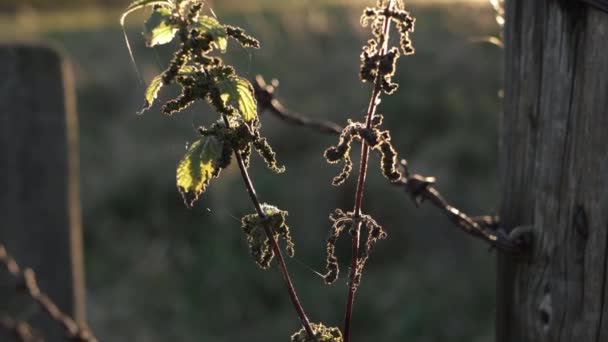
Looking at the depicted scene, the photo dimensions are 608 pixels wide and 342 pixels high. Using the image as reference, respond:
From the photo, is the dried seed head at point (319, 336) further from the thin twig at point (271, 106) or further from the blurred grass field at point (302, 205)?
the blurred grass field at point (302, 205)

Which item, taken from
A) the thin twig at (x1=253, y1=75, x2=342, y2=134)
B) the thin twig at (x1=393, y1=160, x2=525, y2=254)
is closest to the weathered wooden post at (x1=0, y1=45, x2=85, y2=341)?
the thin twig at (x1=253, y1=75, x2=342, y2=134)

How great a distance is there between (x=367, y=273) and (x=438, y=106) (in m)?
2.79

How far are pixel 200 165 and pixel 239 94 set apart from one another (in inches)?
4.5

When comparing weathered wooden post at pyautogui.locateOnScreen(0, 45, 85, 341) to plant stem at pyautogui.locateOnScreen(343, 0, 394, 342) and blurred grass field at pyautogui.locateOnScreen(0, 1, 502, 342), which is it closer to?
plant stem at pyautogui.locateOnScreen(343, 0, 394, 342)

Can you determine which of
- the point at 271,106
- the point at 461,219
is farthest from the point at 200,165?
the point at 271,106

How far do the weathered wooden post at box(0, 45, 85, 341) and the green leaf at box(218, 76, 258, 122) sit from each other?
1.83m

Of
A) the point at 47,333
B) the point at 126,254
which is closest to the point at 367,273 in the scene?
the point at 126,254

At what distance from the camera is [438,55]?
10594 millimetres

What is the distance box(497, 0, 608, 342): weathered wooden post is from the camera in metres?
1.58

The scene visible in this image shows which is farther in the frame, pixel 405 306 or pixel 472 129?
pixel 472 129

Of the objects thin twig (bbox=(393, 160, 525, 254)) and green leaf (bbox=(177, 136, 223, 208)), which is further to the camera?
thin twig (bbox=(393, 160, 525, 254))

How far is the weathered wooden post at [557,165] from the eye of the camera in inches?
62.1

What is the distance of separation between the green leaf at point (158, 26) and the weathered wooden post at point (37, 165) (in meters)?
1.81

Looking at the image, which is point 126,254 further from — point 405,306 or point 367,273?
point 405,306
